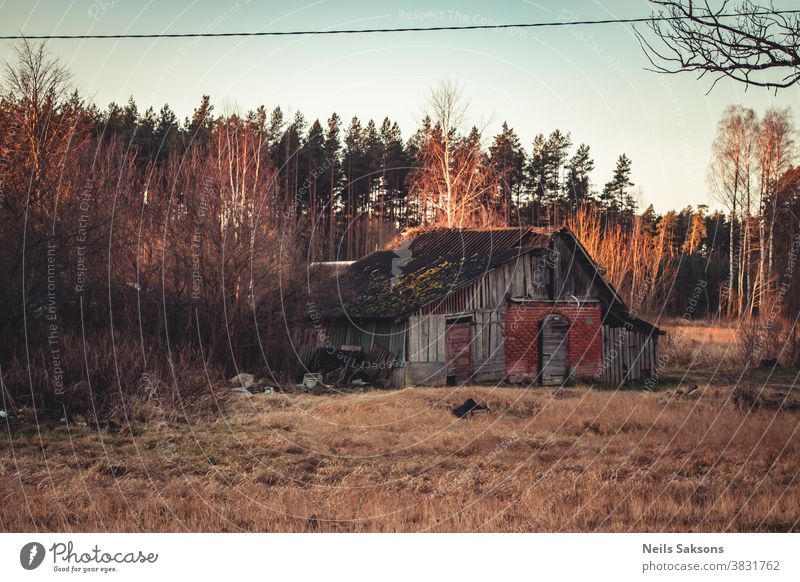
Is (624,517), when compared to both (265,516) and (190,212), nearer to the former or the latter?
(265,516)

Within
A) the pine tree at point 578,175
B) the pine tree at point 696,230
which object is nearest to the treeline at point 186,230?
the pine tree at point 578,175

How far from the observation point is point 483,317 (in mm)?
25391

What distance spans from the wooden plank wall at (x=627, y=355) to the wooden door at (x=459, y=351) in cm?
593

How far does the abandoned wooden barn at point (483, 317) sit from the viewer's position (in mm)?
24328

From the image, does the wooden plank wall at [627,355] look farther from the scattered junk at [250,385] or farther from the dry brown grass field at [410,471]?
the scattered junk at [250,385]

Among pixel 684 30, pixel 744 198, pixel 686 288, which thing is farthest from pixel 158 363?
pixel 686 288

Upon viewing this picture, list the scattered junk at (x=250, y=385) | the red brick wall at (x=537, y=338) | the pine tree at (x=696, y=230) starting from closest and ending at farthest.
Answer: the scattered junk at (x=250, y=385) < the red brick wall at (x=537, y=338) < the pine tree at (x=696, y=230)

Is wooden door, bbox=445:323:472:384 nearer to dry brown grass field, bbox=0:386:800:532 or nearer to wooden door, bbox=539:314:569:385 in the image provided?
wooden door, bbox=539:314:569:385

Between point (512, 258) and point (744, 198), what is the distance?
39.3ft

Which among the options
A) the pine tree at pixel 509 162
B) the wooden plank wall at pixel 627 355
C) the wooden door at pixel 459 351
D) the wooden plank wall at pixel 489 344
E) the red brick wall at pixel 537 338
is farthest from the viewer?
the pine tree at pixel 509 162

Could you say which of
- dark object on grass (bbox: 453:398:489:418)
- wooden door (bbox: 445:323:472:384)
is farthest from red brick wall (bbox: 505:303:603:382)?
dark object on grass (bbox: 453:398:489:418)

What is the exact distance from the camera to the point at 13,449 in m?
11.5

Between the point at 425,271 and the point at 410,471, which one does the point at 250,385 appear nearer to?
the point at 425,271

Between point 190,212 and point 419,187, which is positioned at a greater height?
point 419,187
